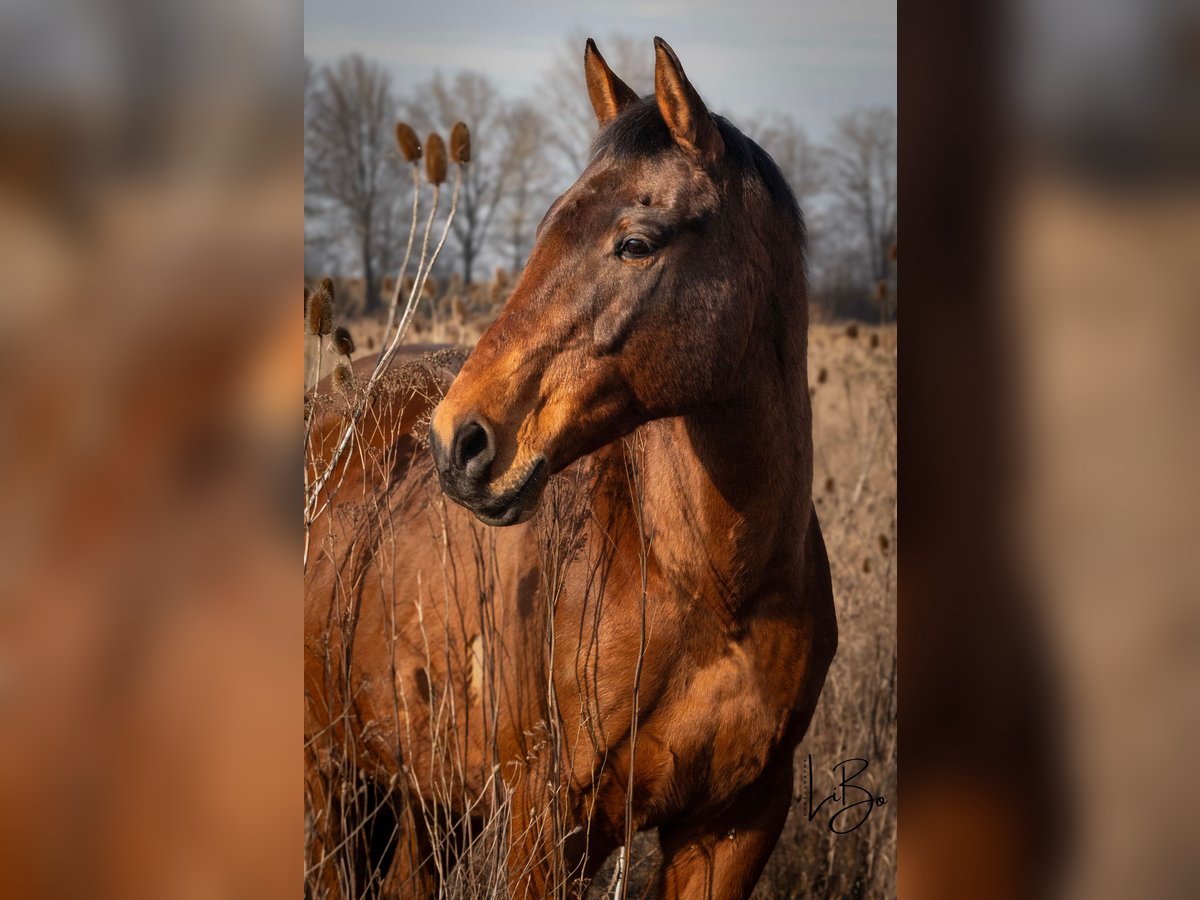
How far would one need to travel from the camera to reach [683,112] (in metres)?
1.59

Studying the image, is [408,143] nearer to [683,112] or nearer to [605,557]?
[683,112]

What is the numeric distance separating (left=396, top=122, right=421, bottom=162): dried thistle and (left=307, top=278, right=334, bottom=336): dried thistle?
31cm

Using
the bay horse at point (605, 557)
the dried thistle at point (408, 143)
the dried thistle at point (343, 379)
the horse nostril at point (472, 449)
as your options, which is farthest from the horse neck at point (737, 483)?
the dried thistle at point (408, 143)

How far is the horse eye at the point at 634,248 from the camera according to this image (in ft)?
5.17

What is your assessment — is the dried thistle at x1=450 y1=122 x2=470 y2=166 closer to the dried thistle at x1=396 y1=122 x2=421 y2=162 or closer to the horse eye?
the dried thistle at x1=396 y1=122 x2=421 y2=162

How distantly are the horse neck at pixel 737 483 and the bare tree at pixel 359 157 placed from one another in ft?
2.33

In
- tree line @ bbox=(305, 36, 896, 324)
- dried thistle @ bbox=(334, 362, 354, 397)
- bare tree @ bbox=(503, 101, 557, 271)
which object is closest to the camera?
dried thistle @ bbox=(334, 362, 354, 397)

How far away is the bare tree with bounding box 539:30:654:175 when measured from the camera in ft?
6.55

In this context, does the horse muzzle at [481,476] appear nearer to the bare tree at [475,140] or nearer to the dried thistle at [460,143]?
the dried thistle at [460,143]

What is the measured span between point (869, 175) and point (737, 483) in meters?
0.93

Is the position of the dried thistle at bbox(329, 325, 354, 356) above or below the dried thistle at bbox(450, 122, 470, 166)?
below

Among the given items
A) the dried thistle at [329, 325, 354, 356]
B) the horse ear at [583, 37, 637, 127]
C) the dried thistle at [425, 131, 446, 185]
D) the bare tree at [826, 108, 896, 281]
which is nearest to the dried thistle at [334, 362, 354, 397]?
the dried thistle at [329, 325, 354, 356]
